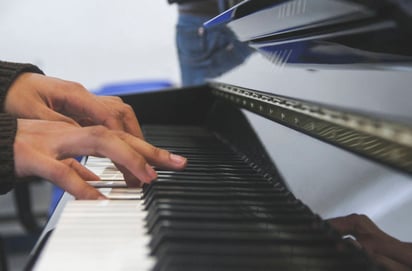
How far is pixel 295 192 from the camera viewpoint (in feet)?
2.08

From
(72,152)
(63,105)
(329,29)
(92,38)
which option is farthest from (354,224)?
(92,38)

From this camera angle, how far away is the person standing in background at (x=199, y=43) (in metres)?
1.47

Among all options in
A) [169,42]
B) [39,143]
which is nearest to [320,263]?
[39,143]

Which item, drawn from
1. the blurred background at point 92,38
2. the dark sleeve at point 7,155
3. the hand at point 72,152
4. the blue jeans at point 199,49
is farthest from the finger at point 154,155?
the blurred background at point 92,38

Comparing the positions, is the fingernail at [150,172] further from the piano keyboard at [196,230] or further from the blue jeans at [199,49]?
the blue jeans at [199,49]

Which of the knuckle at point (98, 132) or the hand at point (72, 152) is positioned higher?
the knuckle at point (98, 132)

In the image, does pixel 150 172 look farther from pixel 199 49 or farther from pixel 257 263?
pixel 199 49

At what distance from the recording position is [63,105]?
2.89 feet

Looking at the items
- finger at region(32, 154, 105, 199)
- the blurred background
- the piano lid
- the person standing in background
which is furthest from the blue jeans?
the blurred background

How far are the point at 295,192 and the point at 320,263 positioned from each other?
183 millimetres

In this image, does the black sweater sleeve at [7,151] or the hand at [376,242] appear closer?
the hand at [376,242]

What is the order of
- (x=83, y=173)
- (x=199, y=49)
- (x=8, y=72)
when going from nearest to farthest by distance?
1. (x=83, y=173)
2. (x=8, y=72)
3. (x=199, y=49)

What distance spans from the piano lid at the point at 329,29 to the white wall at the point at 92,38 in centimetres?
217

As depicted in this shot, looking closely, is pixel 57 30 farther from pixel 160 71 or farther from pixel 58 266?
pixel 58 266
